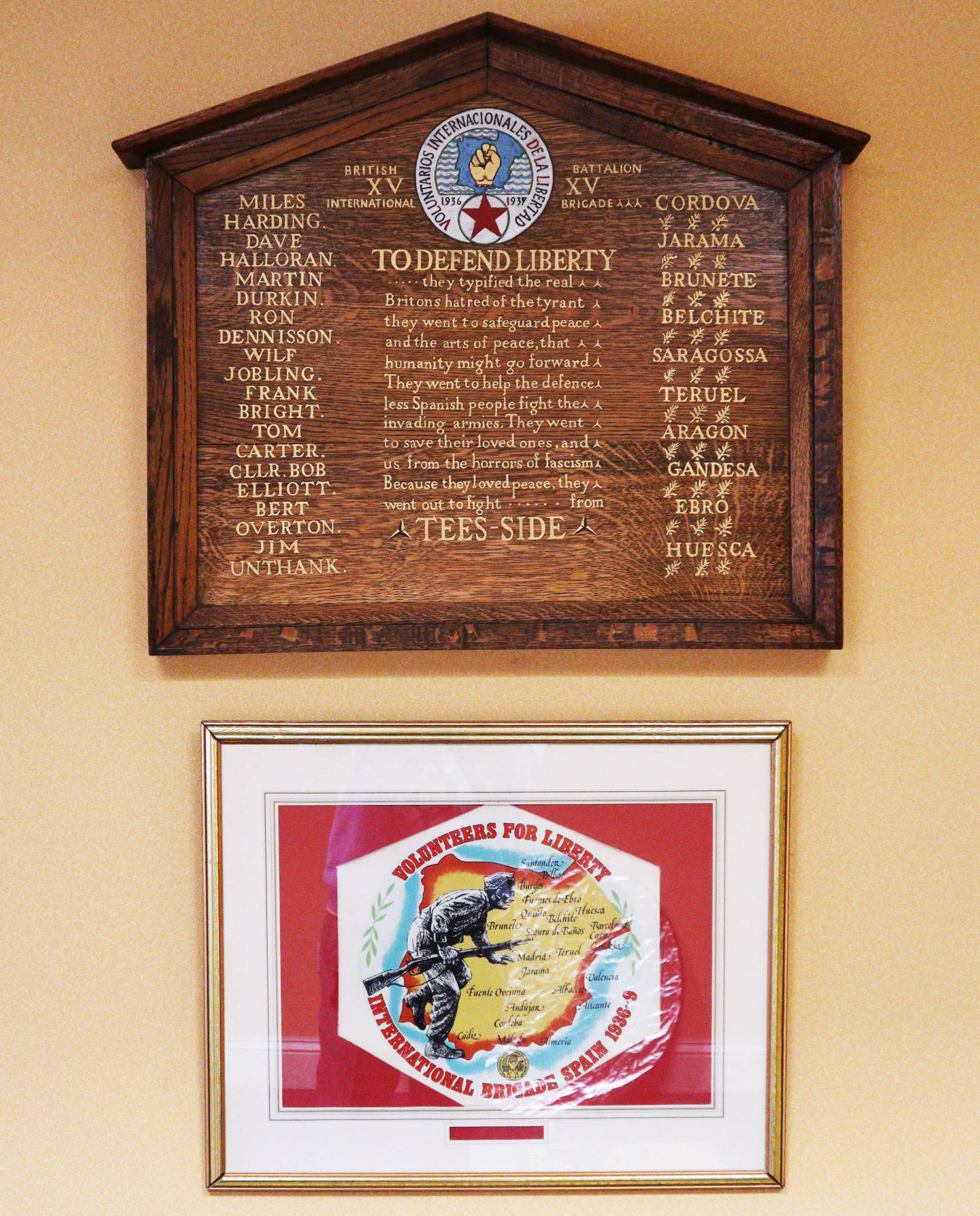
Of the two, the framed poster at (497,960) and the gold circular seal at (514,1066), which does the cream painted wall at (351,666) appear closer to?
the framed poster at (497,960)

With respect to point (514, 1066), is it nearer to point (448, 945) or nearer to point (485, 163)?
point (448, 945)

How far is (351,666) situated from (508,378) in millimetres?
363

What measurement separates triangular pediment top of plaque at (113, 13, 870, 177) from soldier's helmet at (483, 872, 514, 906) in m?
0.82

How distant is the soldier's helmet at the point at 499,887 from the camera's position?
94cm

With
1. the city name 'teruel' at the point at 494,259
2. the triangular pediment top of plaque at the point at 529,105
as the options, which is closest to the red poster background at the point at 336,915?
the city name 'teruel' at the point at 494,259

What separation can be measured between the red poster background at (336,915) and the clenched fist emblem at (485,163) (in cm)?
69

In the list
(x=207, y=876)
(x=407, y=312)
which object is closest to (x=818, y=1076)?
(x=207, y=876)

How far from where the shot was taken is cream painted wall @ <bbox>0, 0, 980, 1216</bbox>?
0.95 meters

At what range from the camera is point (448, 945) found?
94cm

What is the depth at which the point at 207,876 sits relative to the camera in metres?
0.93

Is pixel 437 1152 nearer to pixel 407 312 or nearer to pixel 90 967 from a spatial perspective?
pixel 90 967

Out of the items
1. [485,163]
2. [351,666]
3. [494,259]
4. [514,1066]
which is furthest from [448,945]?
[485,163]

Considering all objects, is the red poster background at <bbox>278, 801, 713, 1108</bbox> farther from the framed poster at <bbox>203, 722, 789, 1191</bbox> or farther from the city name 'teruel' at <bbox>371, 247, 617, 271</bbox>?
the city name 'teruel' at <bbox>371, 247, 617, 271</bbox>

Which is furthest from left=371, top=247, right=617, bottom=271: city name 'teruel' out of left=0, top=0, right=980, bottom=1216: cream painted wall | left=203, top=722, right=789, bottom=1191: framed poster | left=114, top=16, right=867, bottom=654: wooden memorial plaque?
left=203, top=722, right=789, bottom=1191: framed poster
